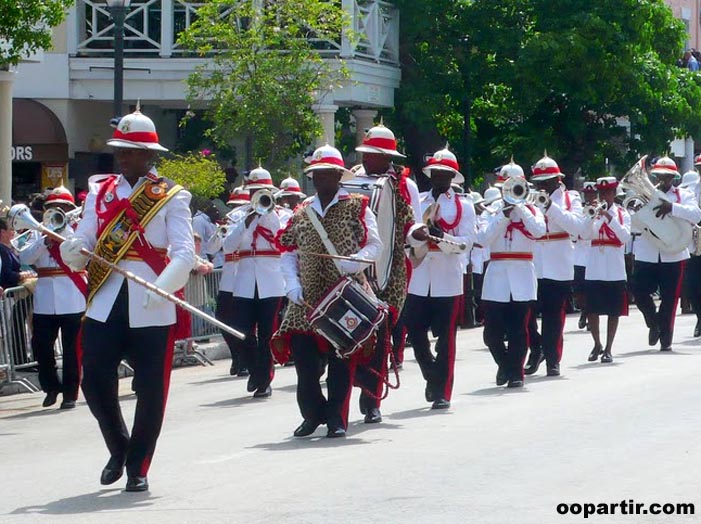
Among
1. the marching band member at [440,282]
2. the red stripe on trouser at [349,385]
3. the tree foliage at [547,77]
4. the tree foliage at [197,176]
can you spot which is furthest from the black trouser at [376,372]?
the tree foliage at [547,77]

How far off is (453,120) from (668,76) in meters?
4.33

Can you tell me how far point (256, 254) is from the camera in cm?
1598

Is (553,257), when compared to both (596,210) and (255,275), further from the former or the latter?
(255,275)

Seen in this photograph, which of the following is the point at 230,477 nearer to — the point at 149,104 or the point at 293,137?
the point at 293,137

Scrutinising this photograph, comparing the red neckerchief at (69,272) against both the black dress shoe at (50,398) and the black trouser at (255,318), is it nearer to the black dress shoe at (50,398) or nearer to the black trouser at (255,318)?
the black dress shoe at (50,398)

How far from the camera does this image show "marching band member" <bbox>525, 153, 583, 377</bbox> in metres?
15.8

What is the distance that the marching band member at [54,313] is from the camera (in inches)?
576

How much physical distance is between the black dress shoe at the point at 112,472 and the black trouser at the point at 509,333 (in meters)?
5.70

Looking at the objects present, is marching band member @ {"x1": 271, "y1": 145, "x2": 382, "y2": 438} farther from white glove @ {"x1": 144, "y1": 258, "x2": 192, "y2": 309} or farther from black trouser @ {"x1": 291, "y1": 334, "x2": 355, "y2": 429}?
white glove @ {"x1": 144, "y1": 258, "x2": 192, "y2": 309}

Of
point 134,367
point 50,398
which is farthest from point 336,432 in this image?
point 50,398

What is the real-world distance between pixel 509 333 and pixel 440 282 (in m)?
1.58

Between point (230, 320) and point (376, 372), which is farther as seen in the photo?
point (230, 320)

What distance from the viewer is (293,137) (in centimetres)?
2453

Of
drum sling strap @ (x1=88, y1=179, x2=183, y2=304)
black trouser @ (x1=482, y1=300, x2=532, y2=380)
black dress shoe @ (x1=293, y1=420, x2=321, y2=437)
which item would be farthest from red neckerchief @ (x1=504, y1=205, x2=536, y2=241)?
drum sling strap @ (x1=88, y1=179, x2=183, y2=304)
